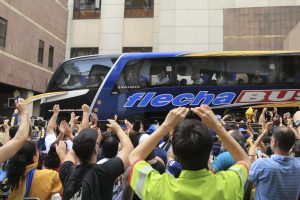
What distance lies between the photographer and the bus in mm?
12516

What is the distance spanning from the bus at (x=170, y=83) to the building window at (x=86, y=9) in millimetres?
14445

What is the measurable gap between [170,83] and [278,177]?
32.4 ft

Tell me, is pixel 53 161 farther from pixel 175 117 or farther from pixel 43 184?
pixel 175 117

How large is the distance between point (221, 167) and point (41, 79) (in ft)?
70.8

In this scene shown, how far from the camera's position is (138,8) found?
26.1m

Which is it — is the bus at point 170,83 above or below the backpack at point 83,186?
above

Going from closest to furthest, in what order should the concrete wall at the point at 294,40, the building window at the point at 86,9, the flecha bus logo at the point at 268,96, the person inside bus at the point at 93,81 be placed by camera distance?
the flecha bus logo at the point at 268,96, the person inside bus at the point at 93,81, the concrete wall at the point at 294,40, the building window at the point at 86,9

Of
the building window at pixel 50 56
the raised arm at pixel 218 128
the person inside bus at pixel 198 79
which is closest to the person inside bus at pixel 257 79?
the person inside bus at pixel 198 79

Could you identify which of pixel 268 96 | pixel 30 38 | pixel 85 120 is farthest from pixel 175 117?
pixel 30 38

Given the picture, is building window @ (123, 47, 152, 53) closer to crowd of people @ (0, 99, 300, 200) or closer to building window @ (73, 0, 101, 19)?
building window @ (73, 0, 101, 19)

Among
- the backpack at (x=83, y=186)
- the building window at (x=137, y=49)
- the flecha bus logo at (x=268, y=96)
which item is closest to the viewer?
the backpack at (x=83, y=186)

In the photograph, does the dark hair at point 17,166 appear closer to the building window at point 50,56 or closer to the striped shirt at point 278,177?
the striped shirt at point 278,177

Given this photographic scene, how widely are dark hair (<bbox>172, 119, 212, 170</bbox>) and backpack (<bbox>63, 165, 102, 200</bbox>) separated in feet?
2.95

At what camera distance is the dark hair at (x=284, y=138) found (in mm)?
3080
